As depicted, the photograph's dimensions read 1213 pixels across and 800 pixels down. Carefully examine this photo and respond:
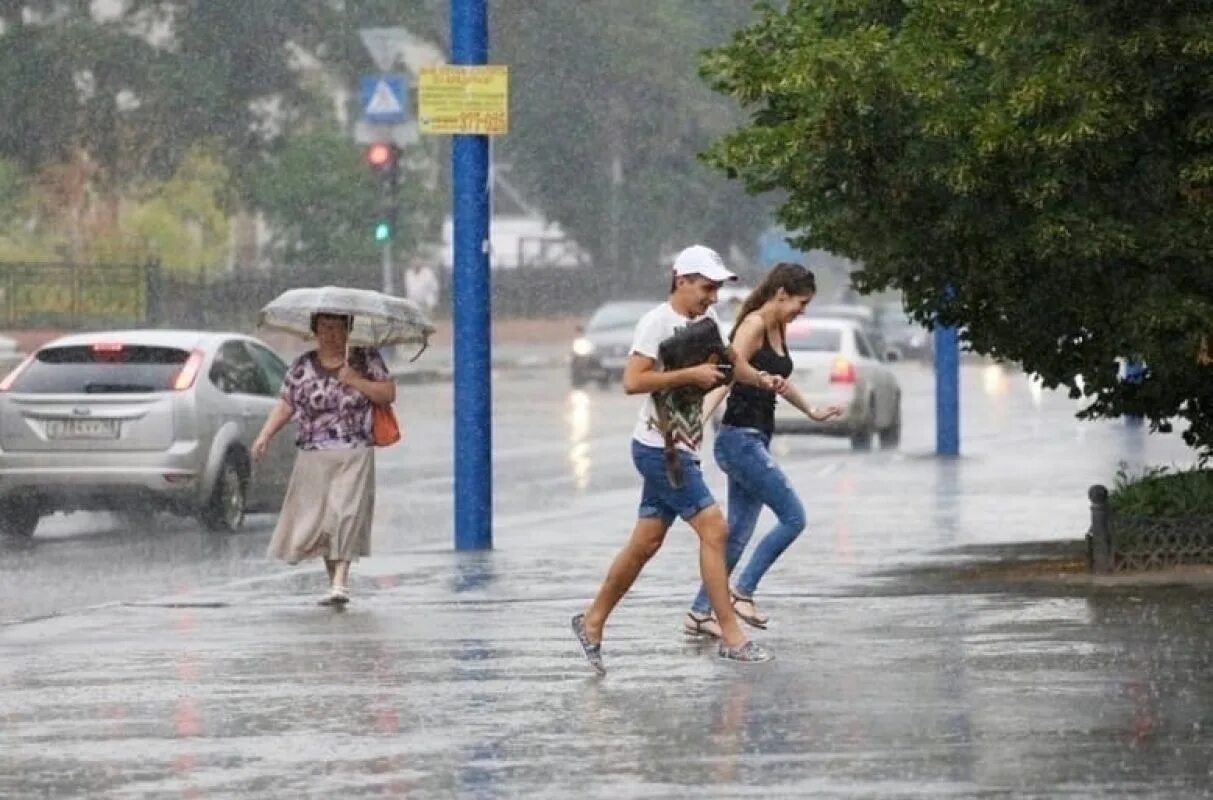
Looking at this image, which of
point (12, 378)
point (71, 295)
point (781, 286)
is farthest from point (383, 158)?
point (781, 286)

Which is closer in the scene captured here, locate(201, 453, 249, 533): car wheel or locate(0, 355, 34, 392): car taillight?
locate(0, 355, 34, 392): car taillight

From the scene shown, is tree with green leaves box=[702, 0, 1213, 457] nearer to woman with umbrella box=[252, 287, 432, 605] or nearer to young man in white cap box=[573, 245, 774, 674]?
woman with umbrella box=[252, 287, 432, 605]

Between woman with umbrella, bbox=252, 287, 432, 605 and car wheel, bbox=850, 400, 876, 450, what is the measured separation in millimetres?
19442

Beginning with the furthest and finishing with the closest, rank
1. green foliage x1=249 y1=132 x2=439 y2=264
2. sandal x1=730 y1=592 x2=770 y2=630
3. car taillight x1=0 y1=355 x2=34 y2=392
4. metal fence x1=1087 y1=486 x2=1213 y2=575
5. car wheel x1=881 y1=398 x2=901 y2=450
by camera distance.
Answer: green foliage x1=249 y1=132 x2=439 y2=264 → car wheel x1=881 y1=398 x2=901 y2=450 → car taillight x1=0 y1=355 x2=34 y2=392 → metal fence x1=1087 y1=486 x2=1213 y2=575 → sandal x1=730 y1=592 x2=770 y2=630

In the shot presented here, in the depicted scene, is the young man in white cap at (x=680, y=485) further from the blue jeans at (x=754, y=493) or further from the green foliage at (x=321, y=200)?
the green foliage at (x=321, y=200)

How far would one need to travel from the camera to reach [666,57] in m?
85.2

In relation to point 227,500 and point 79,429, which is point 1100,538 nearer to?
point 227,500

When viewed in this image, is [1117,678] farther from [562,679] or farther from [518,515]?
[518,515]

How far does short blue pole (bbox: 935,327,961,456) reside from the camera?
3138 centimetres

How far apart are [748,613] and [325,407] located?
2.94 metres

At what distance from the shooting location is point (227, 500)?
23.0 metres

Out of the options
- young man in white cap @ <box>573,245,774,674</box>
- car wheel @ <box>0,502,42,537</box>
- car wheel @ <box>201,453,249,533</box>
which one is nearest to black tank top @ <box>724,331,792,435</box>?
young man in white cap @ <box>573,245,774,674</box>

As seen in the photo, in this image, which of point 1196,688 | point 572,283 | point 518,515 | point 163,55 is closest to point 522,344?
point 572,283

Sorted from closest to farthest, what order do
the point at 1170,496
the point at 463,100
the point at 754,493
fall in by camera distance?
the point at 754,493 < the point at 1170,496 < the point at 463,100
